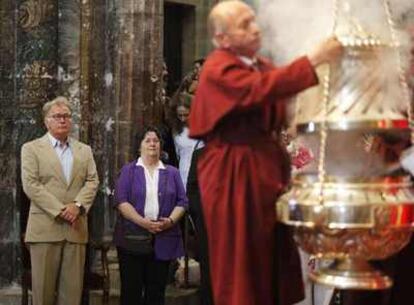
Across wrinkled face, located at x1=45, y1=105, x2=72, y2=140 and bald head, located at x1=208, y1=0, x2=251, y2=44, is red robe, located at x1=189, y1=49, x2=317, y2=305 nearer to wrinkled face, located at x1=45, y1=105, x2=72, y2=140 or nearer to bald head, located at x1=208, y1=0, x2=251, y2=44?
bald head, located at x1=208, y1=0, x2=251, y2=44

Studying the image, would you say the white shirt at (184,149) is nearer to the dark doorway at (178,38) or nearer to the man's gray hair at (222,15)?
the dark doorway at (178,38)

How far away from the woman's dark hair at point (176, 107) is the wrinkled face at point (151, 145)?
38.1 inches

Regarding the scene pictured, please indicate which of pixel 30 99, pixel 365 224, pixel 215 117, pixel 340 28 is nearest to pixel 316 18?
pixel 340 28

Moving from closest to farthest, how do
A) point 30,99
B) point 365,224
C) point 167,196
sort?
point 365,224
point 167,196
point 30,99

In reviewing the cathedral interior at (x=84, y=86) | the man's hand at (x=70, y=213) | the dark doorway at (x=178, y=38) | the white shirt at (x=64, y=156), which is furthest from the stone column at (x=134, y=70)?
the dark doorway at (x=178, y=38)

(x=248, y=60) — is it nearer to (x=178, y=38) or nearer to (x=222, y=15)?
(x=222, y=15)

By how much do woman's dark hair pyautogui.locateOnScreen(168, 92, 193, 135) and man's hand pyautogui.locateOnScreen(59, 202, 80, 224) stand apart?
1.62 meters

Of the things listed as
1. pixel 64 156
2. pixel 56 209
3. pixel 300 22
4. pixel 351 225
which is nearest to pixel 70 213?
pixel 56 209

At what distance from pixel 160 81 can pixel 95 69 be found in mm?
591

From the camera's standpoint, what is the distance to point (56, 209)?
6570 mm

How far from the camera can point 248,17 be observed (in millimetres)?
4094

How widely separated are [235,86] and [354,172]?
581mm

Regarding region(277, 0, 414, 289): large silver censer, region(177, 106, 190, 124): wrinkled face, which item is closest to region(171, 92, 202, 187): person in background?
region(177, 106, 190, 124): wrinkled face

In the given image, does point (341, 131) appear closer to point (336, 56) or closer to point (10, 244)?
point (336, 56)
